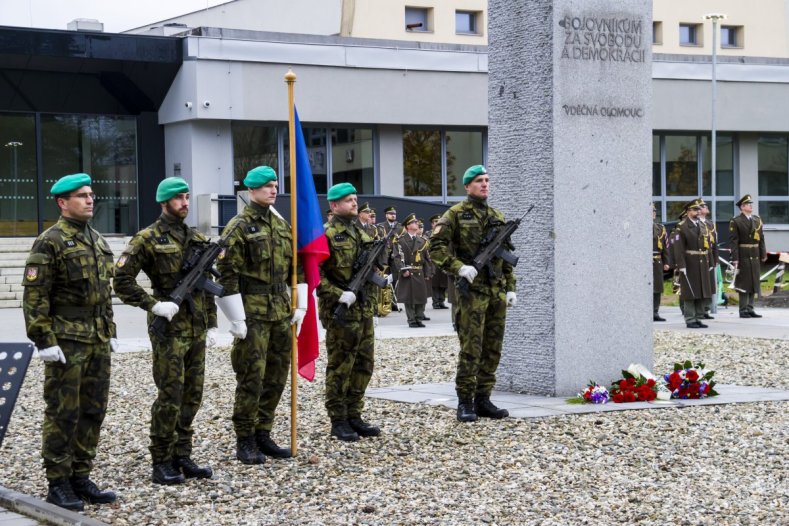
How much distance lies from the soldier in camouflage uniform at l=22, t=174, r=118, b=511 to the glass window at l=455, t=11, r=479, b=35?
3609 centimetres

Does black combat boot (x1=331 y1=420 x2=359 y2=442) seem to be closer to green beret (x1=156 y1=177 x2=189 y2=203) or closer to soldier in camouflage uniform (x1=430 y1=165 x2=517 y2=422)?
soldier in camouflage uniform (x1=430 y1=165 x2=517 y2=422)

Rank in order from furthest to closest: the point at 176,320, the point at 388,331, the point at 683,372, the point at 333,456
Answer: the point at 388,331 → the point at 683,372 → the point at 333,456 → the point at 176,320

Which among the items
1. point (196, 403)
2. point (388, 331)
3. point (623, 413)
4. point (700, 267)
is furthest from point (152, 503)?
point (700, 267)

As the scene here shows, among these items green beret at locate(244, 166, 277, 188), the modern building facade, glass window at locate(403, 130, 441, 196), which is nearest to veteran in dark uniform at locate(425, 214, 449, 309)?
the modern building facade

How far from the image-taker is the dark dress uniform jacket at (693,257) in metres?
19.4

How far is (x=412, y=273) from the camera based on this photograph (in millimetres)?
20906

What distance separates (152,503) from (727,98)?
33.9 metres

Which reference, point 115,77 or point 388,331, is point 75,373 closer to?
point 388,331

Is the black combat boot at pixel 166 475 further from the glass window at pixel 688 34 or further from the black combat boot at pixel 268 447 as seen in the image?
the glass window at pixel 688 34

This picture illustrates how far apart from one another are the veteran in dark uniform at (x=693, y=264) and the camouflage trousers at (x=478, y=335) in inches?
390

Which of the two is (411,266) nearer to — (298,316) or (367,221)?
(367,221)

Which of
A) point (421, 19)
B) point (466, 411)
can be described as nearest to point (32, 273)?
point (466, 411)

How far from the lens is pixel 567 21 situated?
36.5 ft

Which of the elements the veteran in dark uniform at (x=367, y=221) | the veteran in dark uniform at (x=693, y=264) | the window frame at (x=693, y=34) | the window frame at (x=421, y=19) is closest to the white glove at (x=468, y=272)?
the veteran in dark uniform at (x=693, y=264)
